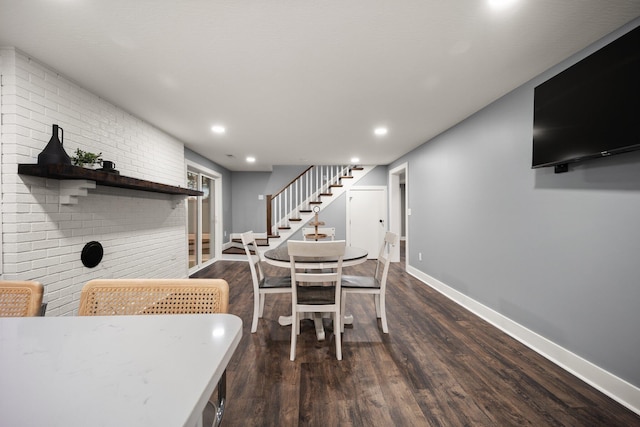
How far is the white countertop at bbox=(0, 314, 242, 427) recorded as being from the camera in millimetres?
420

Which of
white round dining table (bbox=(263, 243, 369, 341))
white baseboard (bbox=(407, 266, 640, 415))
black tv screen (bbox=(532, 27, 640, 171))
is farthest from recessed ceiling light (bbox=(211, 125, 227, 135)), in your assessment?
white baseboard (bbox=(407, 266, 640, 415))

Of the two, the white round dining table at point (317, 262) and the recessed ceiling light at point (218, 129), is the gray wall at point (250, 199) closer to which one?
the recessed ceiling light at point (218, 129)

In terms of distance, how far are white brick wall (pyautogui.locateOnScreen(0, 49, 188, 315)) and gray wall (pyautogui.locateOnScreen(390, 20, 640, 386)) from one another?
158 inches

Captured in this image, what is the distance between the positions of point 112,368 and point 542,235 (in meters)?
2.83

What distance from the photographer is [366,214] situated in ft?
20.2

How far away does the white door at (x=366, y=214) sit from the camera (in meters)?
6.13

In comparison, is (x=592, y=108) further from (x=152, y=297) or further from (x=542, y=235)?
(x=152, y=297)

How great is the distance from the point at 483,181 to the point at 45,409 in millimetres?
3399

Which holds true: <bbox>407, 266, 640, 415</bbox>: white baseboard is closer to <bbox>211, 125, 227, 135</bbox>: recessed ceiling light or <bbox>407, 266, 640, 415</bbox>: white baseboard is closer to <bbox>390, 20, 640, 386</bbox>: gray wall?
<bbox>390, 20, 640, 386</bbox>: gray wall

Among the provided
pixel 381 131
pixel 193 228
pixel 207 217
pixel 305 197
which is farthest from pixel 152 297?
pixel 305 197

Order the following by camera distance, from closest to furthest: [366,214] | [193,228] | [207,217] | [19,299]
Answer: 1. [19,299]
2. [193,228]
3. [207,217]
4. [366,214]

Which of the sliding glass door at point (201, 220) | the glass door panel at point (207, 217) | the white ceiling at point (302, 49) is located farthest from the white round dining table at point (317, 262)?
the glass door panel at point (207, 217)

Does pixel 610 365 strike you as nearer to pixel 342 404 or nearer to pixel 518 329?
pixel 518 329

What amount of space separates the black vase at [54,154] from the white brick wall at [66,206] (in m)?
0.16
